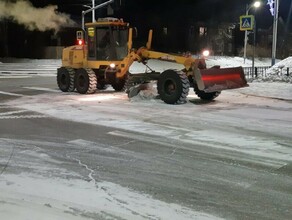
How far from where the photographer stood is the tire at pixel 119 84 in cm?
1730

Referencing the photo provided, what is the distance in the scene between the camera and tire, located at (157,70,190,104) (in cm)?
1353

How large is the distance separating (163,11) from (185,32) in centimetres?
503

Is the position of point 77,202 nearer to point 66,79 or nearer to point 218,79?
point 218,79

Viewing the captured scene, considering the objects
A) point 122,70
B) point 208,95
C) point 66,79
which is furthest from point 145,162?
point 66,79

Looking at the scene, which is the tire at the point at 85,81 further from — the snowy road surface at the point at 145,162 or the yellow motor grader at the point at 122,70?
the snowy road surface at the point at 145,162

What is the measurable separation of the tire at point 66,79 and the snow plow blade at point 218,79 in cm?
622

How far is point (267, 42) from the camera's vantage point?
2815 inches

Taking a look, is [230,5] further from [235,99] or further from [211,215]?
[211,215]

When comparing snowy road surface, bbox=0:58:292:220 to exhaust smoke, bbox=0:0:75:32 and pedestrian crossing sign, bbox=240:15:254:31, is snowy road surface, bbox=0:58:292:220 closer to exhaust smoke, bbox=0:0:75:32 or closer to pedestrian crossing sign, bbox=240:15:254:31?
pedestrian crossing sign, bbox=240:15:254:31

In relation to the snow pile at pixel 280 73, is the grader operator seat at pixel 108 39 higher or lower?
higher

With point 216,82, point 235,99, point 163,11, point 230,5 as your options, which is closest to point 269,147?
point 216,82

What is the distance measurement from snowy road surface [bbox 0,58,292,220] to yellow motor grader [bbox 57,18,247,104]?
1.16m

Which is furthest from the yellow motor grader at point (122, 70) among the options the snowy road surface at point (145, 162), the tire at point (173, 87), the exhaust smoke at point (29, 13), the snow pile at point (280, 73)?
the exhaust smoke at point (29, 13)

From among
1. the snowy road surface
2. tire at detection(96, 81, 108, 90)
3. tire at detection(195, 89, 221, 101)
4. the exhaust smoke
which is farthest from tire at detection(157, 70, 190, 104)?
the exhaust smoke
